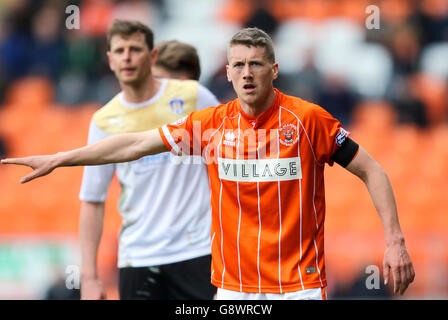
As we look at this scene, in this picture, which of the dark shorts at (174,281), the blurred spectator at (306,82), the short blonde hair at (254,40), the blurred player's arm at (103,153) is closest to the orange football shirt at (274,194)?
the short blonde hair at (254,40)

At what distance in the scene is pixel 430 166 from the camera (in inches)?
421

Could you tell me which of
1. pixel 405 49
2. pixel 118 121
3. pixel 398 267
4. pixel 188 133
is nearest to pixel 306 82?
pixel 405 49

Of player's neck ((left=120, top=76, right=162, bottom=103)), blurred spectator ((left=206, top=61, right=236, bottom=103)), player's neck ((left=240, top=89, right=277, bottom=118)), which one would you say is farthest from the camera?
blurred spectator ((left=206, top=61, right=236, bottom=103))

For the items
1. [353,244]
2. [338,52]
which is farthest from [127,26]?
[338,52]

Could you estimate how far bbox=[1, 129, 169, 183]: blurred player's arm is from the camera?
376 centimetres

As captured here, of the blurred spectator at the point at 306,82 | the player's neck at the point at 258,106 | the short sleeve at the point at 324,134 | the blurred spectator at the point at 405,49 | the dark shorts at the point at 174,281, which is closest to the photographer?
the short sleeve at the point at 324,134

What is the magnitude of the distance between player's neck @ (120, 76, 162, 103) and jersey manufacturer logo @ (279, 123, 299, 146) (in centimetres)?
147

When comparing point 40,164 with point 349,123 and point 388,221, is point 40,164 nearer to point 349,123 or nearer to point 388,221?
point 388,221

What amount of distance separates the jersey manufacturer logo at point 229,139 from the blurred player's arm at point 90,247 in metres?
1.52

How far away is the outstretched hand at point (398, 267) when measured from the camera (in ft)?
11.4

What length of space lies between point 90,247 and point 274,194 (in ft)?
5.79

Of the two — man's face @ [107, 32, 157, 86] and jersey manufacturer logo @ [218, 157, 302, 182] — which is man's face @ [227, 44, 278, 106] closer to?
jersey manufacturer logo @ [218, 157, 302, 182]

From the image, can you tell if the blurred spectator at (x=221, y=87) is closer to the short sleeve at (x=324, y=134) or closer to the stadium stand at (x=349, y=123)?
the stadium stand at (x=349, y=123)

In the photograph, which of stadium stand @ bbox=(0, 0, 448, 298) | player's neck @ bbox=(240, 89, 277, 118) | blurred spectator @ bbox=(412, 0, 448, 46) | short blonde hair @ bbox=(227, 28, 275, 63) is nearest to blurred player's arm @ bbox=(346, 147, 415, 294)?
player's neck @ bbox=(240, 89, 277, 118)
